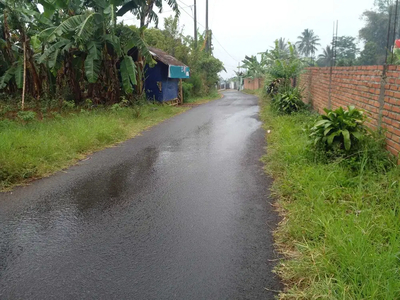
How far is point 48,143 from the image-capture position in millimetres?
6402

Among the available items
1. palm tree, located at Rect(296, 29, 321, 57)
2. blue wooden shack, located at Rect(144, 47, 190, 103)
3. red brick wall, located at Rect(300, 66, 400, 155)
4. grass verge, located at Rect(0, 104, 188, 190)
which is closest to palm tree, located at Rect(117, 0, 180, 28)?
blue wooden shack, located at Rect(144, 47, 190, 103)

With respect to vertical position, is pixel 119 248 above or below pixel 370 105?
below

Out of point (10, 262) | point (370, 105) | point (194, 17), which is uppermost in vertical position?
point (194, 17)

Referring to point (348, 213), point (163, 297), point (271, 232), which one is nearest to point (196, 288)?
point (163, 297)

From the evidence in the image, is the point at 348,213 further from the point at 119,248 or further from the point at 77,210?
the point at 77,210

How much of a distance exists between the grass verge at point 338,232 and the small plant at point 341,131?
397 mm

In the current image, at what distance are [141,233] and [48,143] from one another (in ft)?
13.1

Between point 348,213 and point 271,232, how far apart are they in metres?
0.88

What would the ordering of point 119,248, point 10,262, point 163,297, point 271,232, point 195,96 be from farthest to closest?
point 195,96 < point 271,232 < point 119,248 < point 10,262 < point 163,297

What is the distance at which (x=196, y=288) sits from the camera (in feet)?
8.07

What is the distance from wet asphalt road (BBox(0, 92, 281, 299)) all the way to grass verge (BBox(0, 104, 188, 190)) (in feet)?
1.23

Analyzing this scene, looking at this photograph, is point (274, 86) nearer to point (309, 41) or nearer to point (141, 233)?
point (141, 233)

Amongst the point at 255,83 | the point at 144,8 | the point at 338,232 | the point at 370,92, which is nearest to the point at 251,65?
the point at 255,83

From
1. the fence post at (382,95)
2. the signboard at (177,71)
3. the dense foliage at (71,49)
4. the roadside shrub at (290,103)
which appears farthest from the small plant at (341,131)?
the signboard at (177,71)
